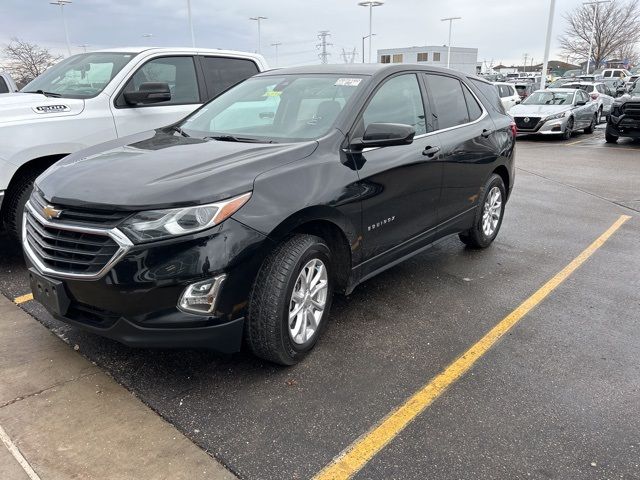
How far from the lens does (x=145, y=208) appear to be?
258cm

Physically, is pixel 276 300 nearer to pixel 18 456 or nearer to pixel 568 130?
pixel 18 456

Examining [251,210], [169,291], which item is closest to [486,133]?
[251,210]

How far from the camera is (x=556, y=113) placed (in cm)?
1595

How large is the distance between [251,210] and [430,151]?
6.26ft

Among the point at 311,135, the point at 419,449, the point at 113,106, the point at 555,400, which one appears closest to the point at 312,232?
the point at 311,135

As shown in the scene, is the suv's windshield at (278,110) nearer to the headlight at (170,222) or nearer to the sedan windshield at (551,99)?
the headlight at (170,222)

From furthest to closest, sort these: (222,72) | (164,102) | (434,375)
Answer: (222,72), (164,102), (434,375)

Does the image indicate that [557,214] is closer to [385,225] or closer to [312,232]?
[385,225]

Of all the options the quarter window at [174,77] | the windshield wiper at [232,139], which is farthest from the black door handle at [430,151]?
the quarter window at [174,77]

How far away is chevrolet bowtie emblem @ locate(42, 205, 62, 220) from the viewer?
2789mm

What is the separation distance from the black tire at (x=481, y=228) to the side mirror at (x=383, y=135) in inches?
79.8

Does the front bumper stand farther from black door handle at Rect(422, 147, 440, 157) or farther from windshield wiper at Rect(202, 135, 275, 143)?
black door handle at Rect(422, 147, 440, 157)

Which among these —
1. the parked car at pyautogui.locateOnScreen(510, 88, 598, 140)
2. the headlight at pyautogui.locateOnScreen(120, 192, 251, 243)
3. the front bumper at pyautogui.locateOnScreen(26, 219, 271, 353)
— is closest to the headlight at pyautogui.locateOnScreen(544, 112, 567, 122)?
the parked car at pyautogui.locateOnScreen(510, 88, 598, 140)

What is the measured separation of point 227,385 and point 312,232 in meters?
1.04
